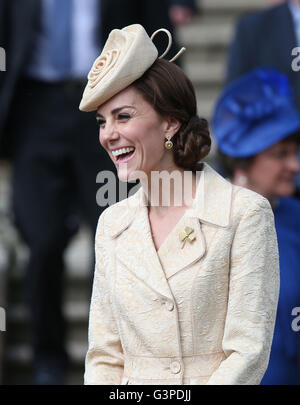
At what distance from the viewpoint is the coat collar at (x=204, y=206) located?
2.75m

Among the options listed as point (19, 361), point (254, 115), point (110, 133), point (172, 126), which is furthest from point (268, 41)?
point (110, 133)

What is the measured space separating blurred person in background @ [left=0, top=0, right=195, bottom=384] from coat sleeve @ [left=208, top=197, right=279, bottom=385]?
6.83 feet

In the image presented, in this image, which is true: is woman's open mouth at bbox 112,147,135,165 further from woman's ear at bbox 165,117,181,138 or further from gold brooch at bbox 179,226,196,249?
gold brooch at bbox 179,226,196,249

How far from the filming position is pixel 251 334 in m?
2.64

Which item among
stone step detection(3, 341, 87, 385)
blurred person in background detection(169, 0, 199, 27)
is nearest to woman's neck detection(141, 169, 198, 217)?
stone step detection(3, 341, 87, 385)

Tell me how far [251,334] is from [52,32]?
8.59ft

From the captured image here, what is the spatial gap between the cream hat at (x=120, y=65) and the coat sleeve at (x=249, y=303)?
442 millimetres

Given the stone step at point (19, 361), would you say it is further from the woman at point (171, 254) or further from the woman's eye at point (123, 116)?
the woman's eye at point (123, 116)

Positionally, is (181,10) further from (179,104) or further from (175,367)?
(175,367)

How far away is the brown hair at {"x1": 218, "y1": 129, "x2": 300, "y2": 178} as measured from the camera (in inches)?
177

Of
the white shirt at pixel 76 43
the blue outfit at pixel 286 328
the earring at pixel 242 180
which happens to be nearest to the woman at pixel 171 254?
the blue outfit at pixel 286 328

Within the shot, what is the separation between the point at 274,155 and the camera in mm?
4535
